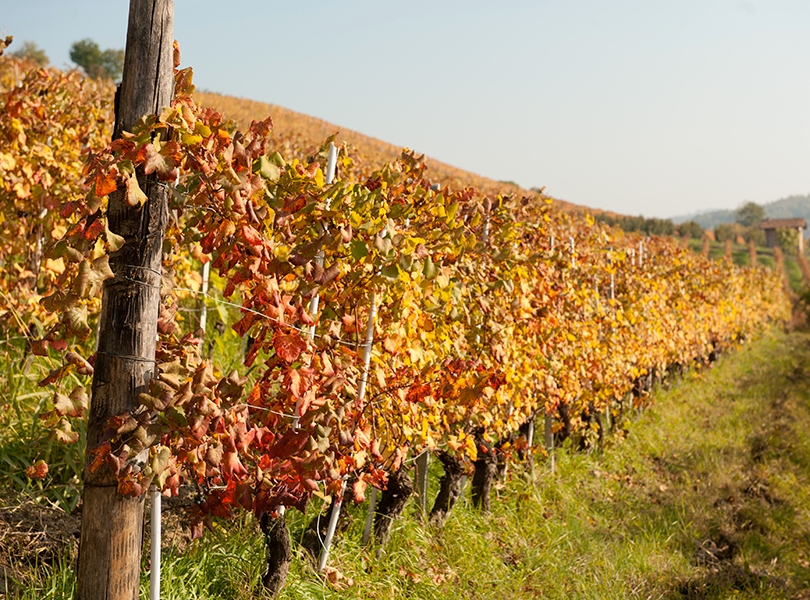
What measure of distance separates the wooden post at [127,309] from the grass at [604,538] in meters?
0.68

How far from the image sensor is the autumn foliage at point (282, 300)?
1.88m

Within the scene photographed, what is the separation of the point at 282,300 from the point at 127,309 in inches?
22.3

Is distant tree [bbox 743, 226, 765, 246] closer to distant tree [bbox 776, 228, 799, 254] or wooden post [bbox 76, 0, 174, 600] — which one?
distant tree [bbox 776, 228, 799, 254]

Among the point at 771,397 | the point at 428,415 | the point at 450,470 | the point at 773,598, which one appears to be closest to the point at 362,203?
the point at 428,415

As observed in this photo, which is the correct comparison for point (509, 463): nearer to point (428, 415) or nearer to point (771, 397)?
point (428, 415)

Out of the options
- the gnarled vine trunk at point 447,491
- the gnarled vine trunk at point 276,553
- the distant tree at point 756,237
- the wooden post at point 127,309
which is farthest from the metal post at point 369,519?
the distant tree at point 756,237

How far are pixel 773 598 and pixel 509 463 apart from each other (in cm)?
206

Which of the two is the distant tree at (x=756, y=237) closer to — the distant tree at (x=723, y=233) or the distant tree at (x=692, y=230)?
the distant tree at (x=723, y=233)

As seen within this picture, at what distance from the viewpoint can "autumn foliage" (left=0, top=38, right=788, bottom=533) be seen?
188cm

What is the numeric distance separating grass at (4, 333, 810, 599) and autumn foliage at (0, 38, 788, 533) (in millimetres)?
528

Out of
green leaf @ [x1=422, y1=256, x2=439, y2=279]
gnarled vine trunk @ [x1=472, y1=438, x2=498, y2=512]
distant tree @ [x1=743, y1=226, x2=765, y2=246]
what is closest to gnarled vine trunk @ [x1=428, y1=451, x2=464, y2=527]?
gnarled vine trunk @ [x1=472, y1=438, x2=498, y2=512]

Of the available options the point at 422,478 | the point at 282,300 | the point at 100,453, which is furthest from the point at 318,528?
the point at 100,453

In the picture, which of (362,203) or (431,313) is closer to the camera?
(362,203)

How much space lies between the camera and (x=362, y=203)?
96.3 inches
